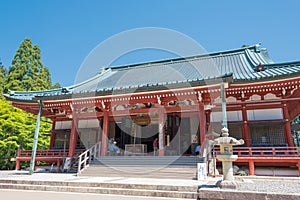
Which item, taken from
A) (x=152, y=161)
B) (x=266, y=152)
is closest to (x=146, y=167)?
(x=152, y=161)

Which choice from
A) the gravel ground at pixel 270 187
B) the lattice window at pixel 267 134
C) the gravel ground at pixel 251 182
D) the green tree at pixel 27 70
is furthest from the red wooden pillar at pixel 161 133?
the green tree at pixel 27 70

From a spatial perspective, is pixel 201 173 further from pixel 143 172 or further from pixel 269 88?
pixel 269 88

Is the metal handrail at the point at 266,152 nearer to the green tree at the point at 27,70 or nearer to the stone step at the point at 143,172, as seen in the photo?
the stone step at the point at 143,172

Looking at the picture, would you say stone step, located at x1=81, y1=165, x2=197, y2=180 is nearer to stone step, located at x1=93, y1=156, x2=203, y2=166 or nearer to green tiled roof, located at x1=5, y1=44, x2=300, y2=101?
stone step, located at x1=93, y1=156, x2=203, y2=166

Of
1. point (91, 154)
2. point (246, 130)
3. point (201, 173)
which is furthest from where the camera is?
point (91, 154)

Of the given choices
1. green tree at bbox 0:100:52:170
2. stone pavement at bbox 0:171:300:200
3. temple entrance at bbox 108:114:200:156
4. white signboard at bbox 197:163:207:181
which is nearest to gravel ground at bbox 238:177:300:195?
stone pavement at bbox 0:171:300:200

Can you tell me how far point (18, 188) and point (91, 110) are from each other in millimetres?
5481

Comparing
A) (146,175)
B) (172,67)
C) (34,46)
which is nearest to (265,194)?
(146,175)

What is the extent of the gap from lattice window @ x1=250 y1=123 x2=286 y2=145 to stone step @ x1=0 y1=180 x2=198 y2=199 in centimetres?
556

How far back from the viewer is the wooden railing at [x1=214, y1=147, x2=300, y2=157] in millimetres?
7439

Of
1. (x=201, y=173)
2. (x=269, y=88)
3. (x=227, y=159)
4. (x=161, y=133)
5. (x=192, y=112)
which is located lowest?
(x=201, y=173)

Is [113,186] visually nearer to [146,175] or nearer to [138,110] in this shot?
[146,175]

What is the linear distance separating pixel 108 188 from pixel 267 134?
7388mm

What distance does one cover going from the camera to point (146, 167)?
7793 millimetres
